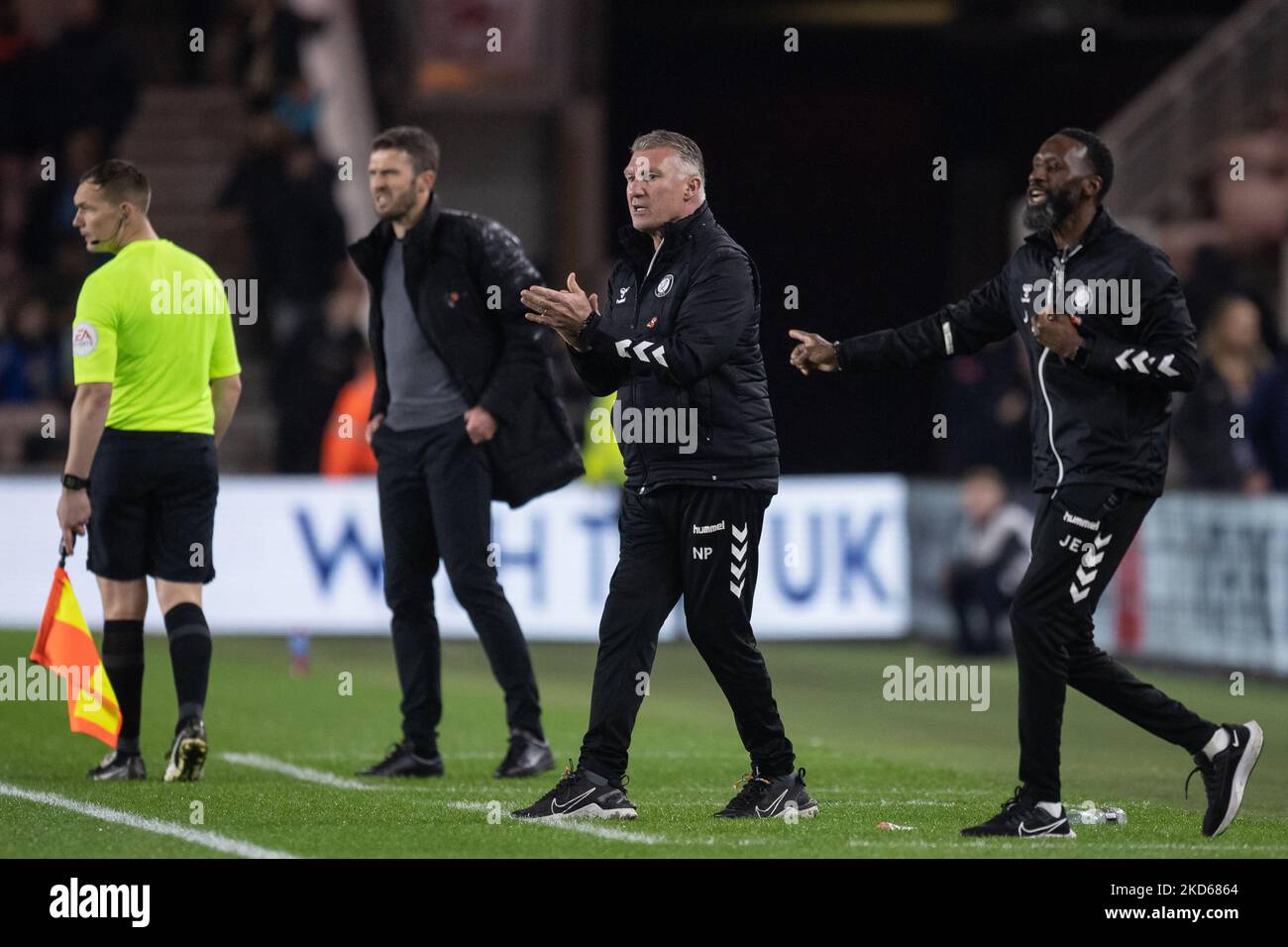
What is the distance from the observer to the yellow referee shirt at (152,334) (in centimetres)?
895

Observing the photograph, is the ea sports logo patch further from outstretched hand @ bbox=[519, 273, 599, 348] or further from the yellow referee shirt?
outstretched hand @ bbox=[519, 273, 599, 348]

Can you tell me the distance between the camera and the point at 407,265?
953cm

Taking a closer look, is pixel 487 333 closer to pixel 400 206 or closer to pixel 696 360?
pixel 400 206

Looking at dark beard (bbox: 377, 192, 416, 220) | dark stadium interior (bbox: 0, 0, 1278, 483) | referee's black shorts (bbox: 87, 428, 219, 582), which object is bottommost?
referee's black shorts (bbox: 87, 428, 219, 582)

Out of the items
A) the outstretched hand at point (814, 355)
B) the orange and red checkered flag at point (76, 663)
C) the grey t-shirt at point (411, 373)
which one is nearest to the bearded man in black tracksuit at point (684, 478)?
the outstretched hand at point (814, 355)

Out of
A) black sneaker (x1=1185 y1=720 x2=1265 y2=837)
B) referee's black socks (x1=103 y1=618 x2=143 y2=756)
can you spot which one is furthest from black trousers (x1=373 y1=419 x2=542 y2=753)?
black sneaker (x1=1185 y1=720 x2=1265 y2=837)

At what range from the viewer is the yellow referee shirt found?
895cm

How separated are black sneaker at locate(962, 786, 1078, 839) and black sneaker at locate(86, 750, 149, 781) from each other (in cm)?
341

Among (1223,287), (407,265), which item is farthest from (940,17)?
(407,265)

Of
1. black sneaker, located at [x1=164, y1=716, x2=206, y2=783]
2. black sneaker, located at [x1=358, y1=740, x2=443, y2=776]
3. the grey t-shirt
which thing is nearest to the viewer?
black sneaker, located at [x1=164, y1=716, x2=206, y2=783]

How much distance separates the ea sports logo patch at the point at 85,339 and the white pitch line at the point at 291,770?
6.10 ft

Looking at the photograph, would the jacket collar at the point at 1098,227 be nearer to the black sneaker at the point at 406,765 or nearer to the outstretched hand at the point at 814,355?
the outstretched hand at the point at 814,355

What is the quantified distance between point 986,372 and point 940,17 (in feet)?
33.5
